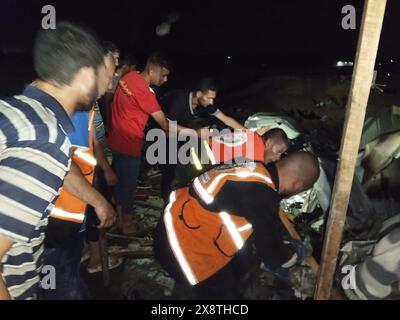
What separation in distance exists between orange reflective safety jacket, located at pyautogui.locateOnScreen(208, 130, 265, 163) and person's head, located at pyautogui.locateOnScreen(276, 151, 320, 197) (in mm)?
1120

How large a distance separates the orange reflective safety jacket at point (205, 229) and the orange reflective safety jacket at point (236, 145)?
1336mm

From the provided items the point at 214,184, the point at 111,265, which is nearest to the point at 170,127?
the point at 111,265

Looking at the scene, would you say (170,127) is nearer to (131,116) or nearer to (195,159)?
(131,116)

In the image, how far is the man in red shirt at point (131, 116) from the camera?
358 centimetres

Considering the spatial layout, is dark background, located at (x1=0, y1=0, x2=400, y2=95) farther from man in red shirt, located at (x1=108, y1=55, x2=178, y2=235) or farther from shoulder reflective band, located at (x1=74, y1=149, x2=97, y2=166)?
shoulder reflective band, located at (x1=74, y1=149, x2=97, y2=166)

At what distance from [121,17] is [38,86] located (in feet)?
35.0

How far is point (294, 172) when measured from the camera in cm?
216

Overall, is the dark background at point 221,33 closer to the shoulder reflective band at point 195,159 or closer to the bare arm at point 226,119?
the shoulder reflective band at point 195,159

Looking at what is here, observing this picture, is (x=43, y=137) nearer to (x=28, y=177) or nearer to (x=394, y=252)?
(x=28, y=177)

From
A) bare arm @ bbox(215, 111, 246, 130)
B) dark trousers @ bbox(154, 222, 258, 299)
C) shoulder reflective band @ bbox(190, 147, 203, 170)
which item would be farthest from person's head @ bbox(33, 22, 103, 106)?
shoulder reflective band @ bbox(190, 147, 203, 170)

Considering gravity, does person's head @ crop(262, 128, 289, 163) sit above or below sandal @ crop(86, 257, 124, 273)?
above

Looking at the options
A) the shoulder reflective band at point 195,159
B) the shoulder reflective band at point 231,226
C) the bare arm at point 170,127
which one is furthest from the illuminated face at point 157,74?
the shoulder reflective band at point 231,226

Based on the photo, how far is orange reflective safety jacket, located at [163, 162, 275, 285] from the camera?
2.05 m

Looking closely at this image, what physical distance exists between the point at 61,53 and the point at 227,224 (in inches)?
→ 51.6
